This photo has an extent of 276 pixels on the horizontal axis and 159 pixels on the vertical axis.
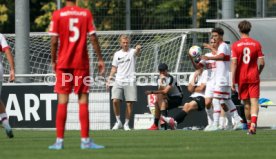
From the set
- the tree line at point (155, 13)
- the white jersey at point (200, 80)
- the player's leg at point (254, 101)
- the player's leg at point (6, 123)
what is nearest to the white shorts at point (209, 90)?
the white jersey at point (200, 80)

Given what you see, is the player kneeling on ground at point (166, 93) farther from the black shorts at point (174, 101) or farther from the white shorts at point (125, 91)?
the white shorts at point (125, 91)

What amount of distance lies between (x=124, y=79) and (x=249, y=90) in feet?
18.7

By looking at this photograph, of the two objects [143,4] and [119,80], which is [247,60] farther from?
[143,4]

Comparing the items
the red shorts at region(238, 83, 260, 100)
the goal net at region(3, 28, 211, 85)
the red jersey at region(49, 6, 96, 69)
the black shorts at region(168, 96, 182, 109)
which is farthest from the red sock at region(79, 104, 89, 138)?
the goal net at region(3, 28, 211, 85)

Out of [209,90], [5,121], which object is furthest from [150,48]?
[5,121]

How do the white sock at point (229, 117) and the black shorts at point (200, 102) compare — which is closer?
the white sock at point (229, 117)

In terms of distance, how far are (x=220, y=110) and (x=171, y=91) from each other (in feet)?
7.16

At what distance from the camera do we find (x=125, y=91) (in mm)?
26141

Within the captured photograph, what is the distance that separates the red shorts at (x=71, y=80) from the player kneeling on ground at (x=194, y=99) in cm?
943

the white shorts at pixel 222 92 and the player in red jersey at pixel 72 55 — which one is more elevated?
the player in red jersey at pixel 72 55

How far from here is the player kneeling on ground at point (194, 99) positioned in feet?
83.5

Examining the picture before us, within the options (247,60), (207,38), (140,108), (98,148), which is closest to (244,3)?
(207,38)

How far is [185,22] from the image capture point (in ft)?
126

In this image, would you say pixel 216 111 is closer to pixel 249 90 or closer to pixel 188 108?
pixel 188 108
